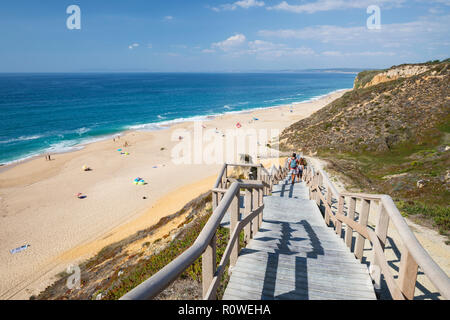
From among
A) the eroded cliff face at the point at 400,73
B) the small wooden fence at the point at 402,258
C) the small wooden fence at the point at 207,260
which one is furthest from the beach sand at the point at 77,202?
the eroded cliff face at the point at 400,73

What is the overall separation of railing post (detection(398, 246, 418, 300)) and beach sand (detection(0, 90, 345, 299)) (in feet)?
42.3

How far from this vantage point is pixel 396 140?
72.5ft

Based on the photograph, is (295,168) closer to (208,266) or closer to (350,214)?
(350,214)

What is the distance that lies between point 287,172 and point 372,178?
4699mm

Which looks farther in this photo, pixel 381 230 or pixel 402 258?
pixel 381 230

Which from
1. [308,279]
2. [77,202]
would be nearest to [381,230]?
[308,279]

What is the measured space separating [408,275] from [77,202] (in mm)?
21346

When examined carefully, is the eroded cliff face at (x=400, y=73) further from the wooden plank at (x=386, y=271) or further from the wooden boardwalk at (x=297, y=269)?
the wooden plank at (x=386, y=271)

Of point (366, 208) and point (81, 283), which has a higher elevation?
point (366, 208)

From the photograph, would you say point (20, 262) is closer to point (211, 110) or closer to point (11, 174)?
point (11, 174)

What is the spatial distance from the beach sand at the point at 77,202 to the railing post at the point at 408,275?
12.9 meters

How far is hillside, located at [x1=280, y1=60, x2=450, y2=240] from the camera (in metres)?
12.0
